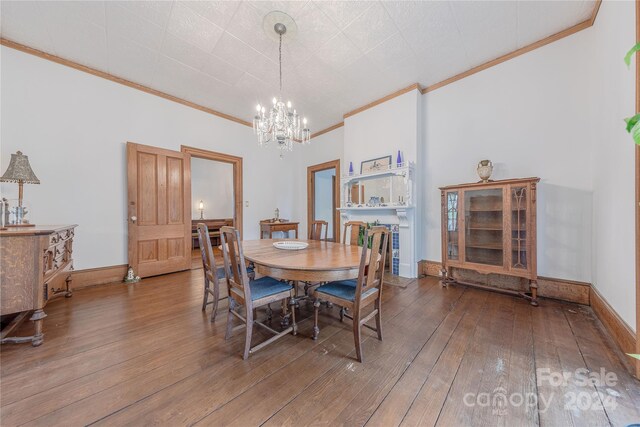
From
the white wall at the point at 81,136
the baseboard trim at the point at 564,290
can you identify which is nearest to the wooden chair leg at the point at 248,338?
the white wall at the point at 81,136

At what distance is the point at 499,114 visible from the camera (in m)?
2.97

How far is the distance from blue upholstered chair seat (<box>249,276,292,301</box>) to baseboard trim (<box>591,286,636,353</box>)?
92.9 inches

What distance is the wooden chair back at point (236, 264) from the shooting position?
161 cm

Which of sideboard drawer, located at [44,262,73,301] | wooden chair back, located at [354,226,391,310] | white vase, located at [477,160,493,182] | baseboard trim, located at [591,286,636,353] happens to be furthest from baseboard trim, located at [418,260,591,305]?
sideboard drawer, located at [44,262,73,301]

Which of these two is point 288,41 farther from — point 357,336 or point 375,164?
point 357,336

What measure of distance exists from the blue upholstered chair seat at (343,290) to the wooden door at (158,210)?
3.04 meters

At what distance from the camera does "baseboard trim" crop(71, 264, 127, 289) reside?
3.00 meters

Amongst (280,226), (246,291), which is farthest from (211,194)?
(246,291)

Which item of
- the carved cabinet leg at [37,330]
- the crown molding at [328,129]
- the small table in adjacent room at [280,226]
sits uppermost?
the crown molding at [328,129]

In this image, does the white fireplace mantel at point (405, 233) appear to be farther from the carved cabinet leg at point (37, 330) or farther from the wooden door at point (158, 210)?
the carved cabinet leg at point (37, 330)

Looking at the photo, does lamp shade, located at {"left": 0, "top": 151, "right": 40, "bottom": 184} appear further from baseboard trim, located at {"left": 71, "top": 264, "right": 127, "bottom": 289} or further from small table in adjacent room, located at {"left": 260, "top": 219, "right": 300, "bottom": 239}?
small table in adjacent room, located at {"left": 260, "top": 219, "right": 300, "bottom": 239}

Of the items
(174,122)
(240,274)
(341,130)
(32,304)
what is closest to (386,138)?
(341,130)

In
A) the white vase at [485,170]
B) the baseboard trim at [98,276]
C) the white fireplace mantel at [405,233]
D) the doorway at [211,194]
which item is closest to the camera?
the white vase at [485,170]

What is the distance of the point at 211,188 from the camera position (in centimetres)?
737
